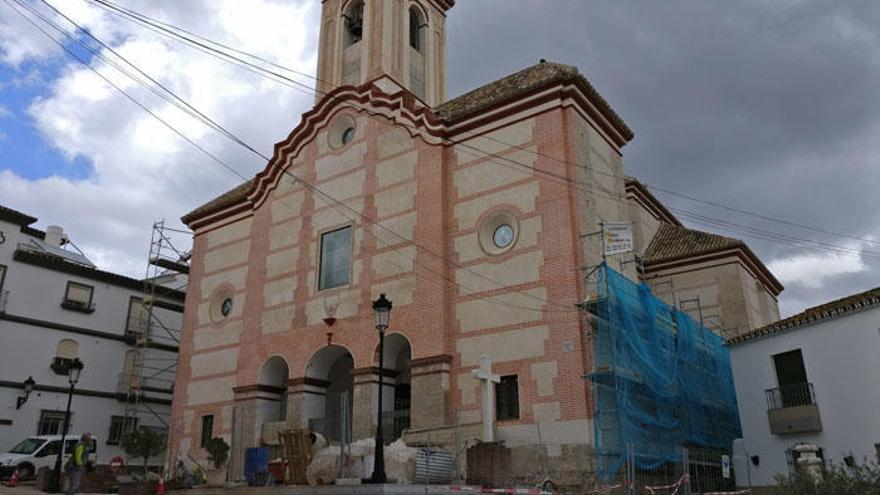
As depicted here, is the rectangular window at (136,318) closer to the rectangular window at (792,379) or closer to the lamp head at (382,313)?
the lamp head at (382,313)

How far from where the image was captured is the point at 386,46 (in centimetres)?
2678

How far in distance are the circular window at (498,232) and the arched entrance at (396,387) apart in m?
3.71

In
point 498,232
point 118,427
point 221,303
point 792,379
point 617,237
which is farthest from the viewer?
point 118,427

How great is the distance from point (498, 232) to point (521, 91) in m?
4.09

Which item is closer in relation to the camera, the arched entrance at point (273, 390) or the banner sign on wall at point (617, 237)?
the banner sign on wall at point (617, 237)

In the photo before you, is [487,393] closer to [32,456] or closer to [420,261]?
[420,261]

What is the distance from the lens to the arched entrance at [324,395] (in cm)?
2186

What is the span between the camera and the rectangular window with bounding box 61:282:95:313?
30828 mm

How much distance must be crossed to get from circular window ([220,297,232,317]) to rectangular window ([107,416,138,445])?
895 centimetres

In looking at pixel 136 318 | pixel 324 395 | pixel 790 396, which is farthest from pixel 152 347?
pixel 790 396

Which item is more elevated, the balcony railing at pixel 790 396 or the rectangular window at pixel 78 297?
the rectangular window at pixel 78 297

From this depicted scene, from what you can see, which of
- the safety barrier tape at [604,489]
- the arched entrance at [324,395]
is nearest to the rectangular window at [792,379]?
the safety barrier tape at [604,489]

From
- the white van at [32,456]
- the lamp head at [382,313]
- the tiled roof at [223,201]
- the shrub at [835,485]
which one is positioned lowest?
the shrub at [835,485]

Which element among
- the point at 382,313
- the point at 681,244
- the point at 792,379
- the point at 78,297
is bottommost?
the point at 792,379
